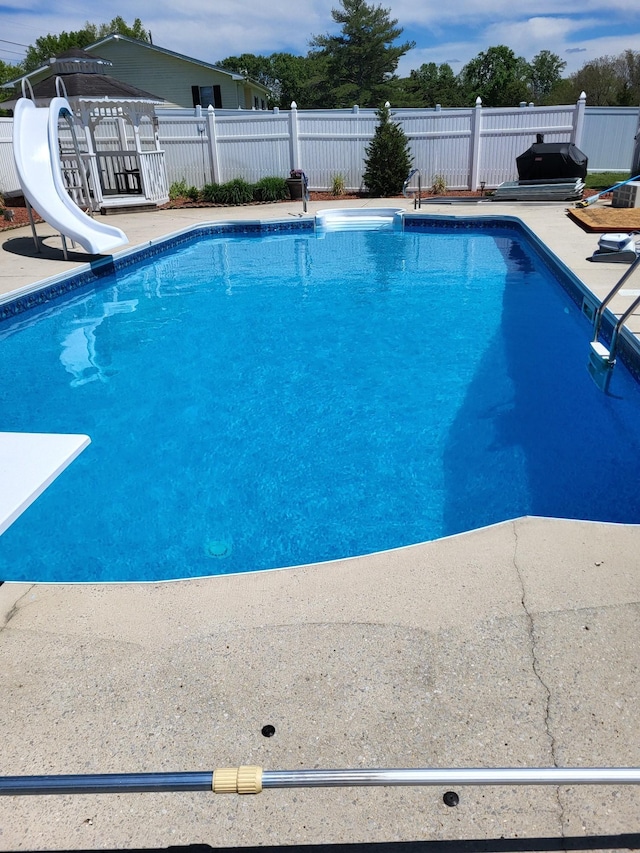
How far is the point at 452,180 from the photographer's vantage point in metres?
17.0

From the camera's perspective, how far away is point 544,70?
75688mm

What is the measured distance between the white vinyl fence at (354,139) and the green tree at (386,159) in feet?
1.84

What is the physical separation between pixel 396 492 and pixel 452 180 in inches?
582

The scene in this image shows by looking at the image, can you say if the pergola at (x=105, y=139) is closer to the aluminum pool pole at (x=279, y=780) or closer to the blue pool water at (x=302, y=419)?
the blue pool water at (x=302, y=419)

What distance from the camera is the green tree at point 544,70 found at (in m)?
74.8

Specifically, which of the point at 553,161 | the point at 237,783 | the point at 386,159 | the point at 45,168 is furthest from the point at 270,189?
the point at 237,783

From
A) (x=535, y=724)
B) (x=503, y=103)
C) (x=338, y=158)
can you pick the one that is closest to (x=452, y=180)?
(x=338, y=158)

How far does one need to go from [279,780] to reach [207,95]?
1219 inches

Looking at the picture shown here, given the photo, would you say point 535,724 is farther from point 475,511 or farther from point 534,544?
point 475,511

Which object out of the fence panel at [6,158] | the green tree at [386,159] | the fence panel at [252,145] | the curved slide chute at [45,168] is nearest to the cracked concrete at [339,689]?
the curved slide chute at [45,168]

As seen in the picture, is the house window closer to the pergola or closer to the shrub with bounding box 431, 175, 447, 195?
the pergola

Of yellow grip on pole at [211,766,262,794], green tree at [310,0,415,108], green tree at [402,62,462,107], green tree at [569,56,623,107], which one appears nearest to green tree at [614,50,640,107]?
green tree at [569,56,623,107]

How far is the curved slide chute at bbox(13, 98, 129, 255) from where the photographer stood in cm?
956

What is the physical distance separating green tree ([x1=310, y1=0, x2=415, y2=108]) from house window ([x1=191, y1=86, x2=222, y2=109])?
16.8 m
